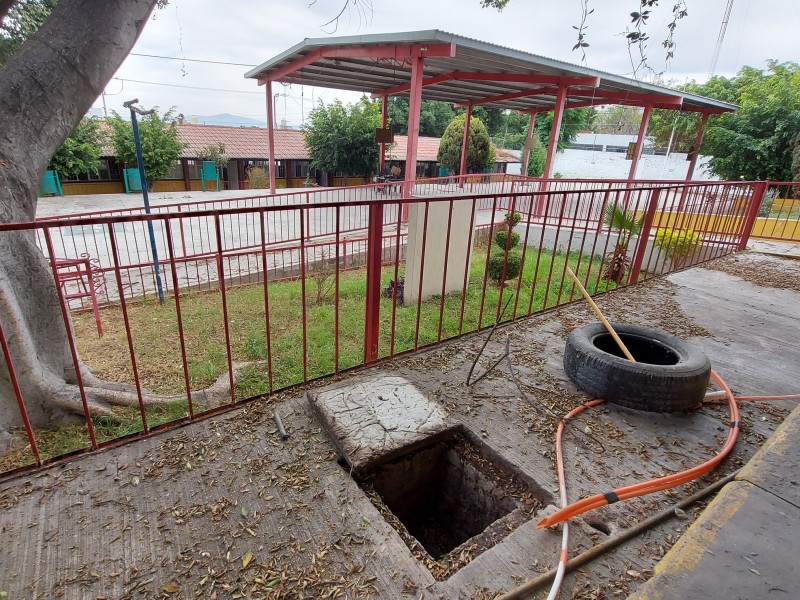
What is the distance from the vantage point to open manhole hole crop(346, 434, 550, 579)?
81.9 inches

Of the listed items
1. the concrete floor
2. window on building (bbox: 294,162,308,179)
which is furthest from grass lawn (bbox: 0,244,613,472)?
window on building (bbox: 294,162,308,179)

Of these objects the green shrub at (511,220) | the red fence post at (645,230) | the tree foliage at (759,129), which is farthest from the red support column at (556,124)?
the tree foliage at (759,129)

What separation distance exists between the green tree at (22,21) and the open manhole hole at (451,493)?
6942 millimetres

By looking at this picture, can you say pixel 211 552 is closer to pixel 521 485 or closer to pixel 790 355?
pixel 521 485

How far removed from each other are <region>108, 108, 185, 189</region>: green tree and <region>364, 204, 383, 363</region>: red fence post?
22598mm

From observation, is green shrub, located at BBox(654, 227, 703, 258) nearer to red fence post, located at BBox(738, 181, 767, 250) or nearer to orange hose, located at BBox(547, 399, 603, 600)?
red fence post, located at BBox(738, 181, 767, 250)

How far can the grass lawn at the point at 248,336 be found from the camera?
340 cm

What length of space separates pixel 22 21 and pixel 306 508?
7.76m

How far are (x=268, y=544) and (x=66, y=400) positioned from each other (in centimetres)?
242

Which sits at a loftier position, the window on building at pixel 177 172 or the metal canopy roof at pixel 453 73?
the metal canopy roof at pixel 453 73

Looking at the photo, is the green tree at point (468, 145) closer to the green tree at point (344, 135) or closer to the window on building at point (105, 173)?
the green tree at point (344, 135)

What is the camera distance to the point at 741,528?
159cm

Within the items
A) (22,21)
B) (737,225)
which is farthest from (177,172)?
(737,225)

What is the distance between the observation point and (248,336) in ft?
16.2
